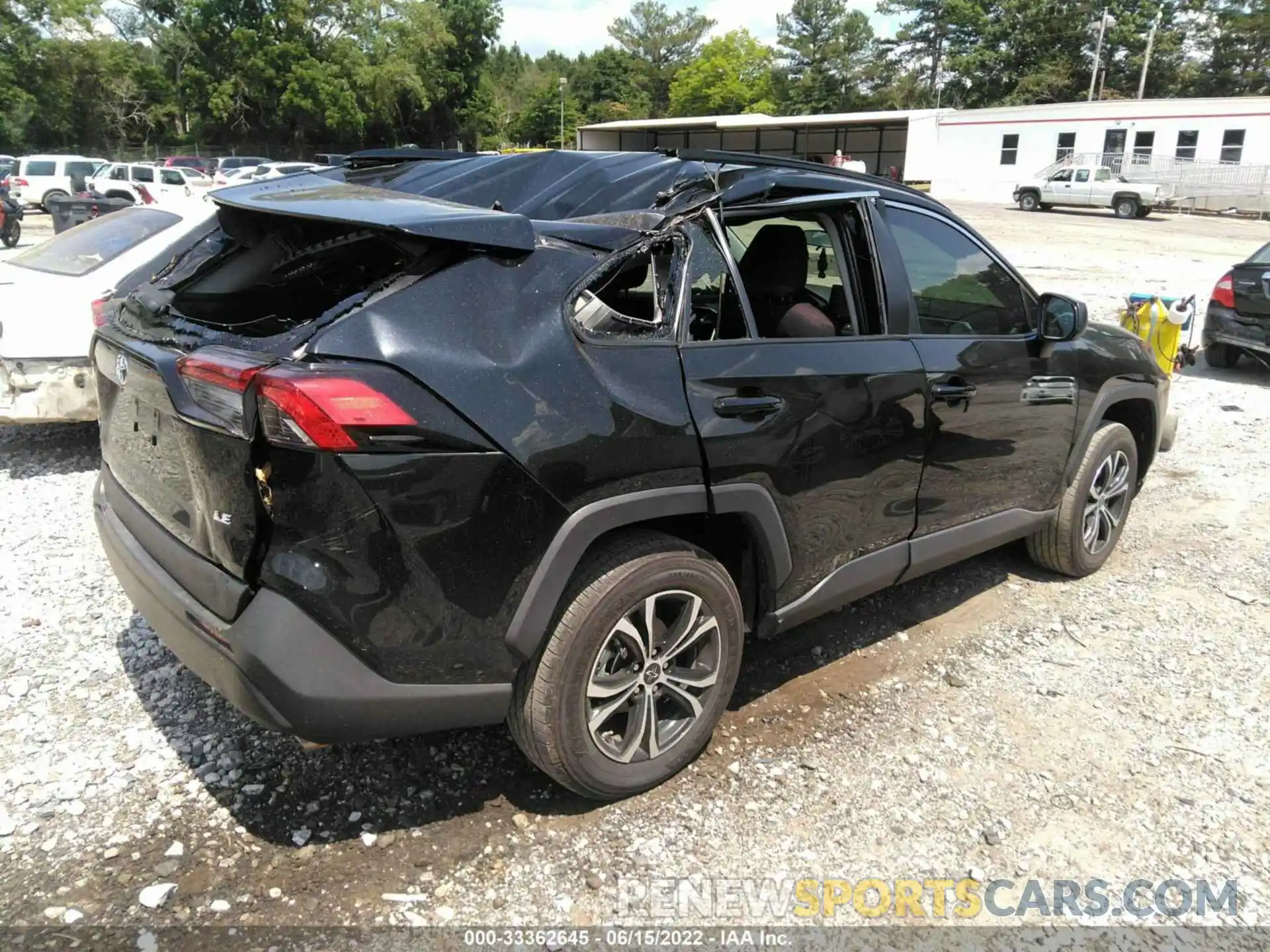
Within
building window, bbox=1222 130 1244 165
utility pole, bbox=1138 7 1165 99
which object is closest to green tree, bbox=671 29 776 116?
utility pole, bbox=1138 7 1165 99

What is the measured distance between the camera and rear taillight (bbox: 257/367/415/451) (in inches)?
83.6

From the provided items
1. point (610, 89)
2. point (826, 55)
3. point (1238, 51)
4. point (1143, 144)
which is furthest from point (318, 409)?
point (610, 89)

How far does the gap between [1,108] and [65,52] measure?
421 centimetres

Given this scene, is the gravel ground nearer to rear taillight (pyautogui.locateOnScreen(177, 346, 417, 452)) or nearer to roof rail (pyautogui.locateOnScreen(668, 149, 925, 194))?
rear taillight (pyautogui.locateOnScreen(177, 346, 417, 452))

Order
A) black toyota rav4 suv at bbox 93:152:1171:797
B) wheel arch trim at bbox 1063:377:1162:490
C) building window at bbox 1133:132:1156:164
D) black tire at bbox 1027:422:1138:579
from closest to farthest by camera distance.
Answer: black toyota rav4 suv at bbox 93:152:1171:797 < wheel arch trim at bbox 1063:377:1162:490 < black tire at bbox 1027:422:1138:579 < building window at bbox 1133:132:1156:164

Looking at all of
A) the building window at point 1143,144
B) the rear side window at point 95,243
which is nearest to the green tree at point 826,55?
the building window at point 1143,144

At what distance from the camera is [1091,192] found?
34.1 m

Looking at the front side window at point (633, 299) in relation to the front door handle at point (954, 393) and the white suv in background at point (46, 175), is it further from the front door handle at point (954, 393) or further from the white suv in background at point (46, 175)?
the white suv in background at point (46, 175)

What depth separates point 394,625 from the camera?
2283mm

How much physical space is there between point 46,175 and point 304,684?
1157 inches

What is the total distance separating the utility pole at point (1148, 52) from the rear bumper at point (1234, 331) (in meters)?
49.9

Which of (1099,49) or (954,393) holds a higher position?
(1099,49)

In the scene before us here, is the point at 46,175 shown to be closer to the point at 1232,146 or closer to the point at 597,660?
the point at 597,660

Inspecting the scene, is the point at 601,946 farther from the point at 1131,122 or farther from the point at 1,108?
the point at 1,108
